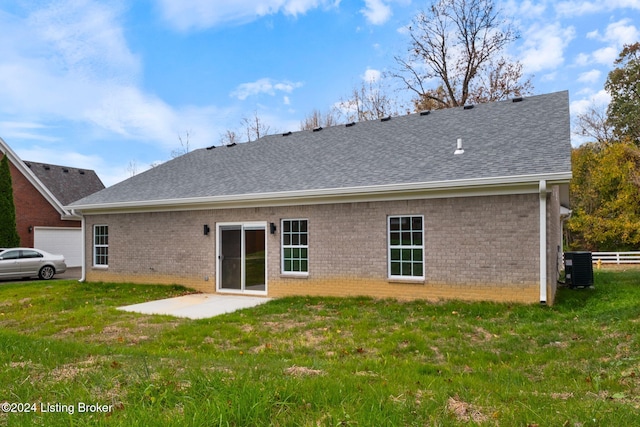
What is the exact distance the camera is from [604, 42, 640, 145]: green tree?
105 feet

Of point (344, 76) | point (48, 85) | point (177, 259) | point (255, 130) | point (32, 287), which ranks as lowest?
point (32, 287)

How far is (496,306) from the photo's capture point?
9297mm

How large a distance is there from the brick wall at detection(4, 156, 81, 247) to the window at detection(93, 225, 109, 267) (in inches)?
412

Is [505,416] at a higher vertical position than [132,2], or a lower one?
lower

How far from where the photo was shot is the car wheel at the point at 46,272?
1920 cm

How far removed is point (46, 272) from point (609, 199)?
1310 inches

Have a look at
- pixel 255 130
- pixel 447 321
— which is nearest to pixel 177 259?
pixel 447 321

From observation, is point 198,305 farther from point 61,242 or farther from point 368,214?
point 61,242

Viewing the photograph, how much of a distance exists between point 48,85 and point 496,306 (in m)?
18.1

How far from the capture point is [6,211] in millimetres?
21953

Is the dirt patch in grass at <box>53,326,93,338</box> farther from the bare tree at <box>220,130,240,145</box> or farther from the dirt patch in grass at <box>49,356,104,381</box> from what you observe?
the bare tree at <box>220,130,240,145</box>

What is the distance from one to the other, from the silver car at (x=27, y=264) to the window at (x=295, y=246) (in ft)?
42.7

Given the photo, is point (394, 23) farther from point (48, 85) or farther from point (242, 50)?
point (48, 85)

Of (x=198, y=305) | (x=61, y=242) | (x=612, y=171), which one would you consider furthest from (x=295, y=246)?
(x=612, y=171)
